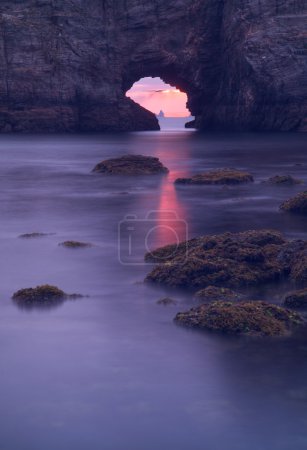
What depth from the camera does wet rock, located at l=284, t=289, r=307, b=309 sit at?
16672mm

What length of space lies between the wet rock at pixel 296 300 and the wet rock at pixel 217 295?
3.53ft

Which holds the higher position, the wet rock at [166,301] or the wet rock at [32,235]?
the wet rock at [166,301]

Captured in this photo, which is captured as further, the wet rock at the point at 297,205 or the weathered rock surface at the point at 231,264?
the wet rock at the point at 297,205

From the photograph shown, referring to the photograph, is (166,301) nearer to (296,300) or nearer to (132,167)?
(296,300)

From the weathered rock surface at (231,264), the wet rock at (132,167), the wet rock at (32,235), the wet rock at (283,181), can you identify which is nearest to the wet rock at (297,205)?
the wet rock at (32,235)

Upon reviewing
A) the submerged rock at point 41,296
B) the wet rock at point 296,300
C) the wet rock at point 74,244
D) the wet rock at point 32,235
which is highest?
the wet rock at point 296,300

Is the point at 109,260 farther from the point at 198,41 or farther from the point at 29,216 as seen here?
the point at 198,41

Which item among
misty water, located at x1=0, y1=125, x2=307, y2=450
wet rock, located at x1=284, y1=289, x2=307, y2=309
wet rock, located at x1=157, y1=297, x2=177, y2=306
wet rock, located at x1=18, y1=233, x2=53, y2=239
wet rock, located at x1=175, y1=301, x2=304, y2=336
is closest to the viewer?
misty water, located at x1=0, y1=125, x2=307, y2=450

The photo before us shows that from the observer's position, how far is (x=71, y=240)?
82.7ft

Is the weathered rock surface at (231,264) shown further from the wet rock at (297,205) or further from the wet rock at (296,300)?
the wet rock at (297,205)

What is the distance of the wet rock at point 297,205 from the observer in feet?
103

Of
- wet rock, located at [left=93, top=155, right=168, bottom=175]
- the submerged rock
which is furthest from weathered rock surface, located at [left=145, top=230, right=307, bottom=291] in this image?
wet rock, located at [left=93, top=155, right=168, bottom=175]

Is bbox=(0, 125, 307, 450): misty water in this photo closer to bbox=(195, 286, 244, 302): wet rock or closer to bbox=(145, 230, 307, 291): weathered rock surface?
bbox=(195, 286, 244, 302): wet rock

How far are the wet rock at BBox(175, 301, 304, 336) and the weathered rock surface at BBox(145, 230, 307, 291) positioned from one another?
269 cm
